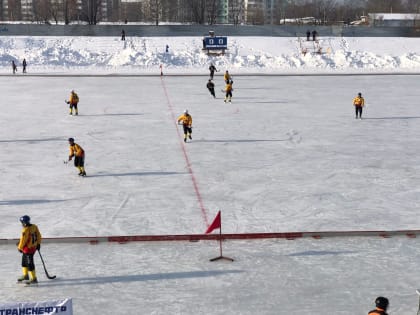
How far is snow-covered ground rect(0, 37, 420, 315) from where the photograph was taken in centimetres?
784

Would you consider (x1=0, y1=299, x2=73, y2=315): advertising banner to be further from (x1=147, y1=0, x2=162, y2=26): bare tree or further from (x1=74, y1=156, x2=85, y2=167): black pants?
(x1=147, y1=0, x2=162, y2=26): bare tree

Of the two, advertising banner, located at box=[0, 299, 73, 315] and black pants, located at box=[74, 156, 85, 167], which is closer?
advertising banner, located at box=[0, 299, 73, 315]

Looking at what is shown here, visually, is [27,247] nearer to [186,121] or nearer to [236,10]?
[186,121]

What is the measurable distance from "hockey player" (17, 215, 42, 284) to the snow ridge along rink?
0.24m

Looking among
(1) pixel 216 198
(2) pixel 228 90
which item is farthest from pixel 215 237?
(2) pixel 228 90

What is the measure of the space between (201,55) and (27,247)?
132 ft

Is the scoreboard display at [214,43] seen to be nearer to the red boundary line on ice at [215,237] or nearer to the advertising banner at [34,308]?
the red boundary line on ice at [215,237]

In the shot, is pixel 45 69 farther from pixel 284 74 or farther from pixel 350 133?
pixel 350 133

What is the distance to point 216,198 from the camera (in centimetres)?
1227

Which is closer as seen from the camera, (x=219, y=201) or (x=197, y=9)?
(x=219, y=201)

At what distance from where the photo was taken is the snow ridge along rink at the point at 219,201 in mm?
7836

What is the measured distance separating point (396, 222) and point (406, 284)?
2845mm

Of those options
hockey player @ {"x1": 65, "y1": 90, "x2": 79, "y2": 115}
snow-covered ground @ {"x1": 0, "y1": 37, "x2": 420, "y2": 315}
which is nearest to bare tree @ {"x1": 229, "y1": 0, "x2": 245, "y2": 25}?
snow-covered ground @ {"x1": 0, "y1": 37, "x2": 420, "y2": 315}

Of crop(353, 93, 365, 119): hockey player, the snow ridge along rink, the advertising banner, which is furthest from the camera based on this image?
crop(353, 93, 365, 119): hockey player
